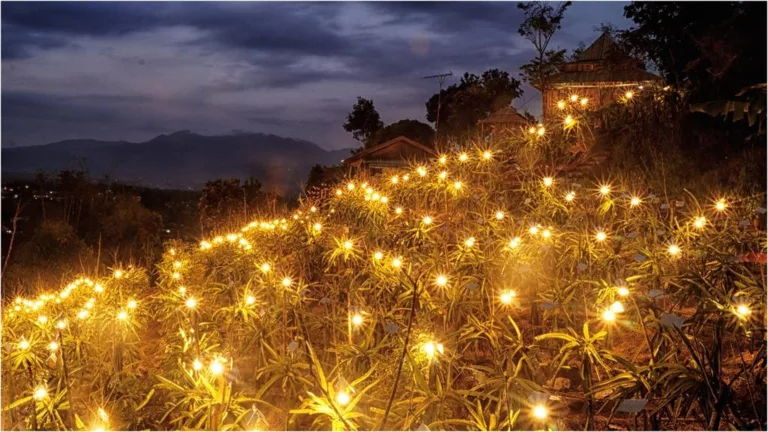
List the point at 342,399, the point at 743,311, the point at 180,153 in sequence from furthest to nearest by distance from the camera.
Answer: the point at 180,153 < the point at 743,311 < the point at 342,399

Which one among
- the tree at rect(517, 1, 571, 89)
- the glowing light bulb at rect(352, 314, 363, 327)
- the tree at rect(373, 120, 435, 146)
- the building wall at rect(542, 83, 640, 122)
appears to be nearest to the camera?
the glowing light bulb at rect(352, 314, 363, 327)

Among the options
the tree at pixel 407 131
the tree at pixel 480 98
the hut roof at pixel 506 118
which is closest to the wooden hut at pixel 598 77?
the hut roof at pixel 506 118

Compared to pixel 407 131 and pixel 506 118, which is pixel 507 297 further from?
pixel 407 131

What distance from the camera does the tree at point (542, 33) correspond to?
1297 cm

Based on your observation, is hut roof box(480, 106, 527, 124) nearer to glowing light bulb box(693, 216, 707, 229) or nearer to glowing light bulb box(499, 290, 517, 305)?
glowing light bulb box(693, 216, 707, 229)

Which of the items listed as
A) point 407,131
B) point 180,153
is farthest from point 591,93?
point 180,153

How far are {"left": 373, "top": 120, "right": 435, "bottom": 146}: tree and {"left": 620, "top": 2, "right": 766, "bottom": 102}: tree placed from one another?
12745mm

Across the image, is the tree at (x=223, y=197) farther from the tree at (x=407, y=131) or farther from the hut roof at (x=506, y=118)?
the tree at (x=407, y=131)

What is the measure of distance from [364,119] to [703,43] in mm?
19237

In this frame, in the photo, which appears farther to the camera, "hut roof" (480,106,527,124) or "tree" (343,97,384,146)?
"tree" (343,97,384,146)

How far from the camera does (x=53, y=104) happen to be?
1892 cm

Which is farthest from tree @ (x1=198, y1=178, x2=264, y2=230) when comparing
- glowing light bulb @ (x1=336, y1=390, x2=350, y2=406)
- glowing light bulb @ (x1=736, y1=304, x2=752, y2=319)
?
glowing light bulb @ (x1=736, y1=304, x2=752, y2=319)

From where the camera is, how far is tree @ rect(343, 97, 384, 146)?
25.2 m

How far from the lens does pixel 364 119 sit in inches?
998
